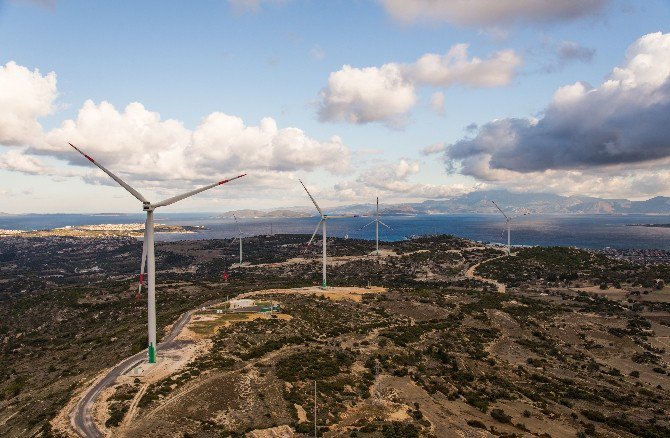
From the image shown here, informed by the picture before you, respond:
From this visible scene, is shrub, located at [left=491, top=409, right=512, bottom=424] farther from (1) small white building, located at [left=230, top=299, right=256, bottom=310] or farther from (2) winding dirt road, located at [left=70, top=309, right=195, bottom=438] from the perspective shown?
(1) small white building, located at [left=230, top=299, right=256, bottom=310]

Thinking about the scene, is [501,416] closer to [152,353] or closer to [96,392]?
[152,353]

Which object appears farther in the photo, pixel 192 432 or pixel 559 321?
pixel 559 321

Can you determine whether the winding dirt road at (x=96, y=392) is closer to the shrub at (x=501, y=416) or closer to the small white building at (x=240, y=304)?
the small white building at (x=240, y=304)

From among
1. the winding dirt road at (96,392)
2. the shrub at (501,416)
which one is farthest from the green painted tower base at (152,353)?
the shrub at (501,416)

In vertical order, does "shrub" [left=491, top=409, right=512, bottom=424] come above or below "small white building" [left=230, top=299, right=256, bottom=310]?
below

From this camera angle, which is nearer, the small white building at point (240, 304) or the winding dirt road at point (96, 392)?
the winding dirt road at point (96, 392)

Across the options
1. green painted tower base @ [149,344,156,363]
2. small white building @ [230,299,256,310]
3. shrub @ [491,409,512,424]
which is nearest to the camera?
shrub @ [491,409,512,424]

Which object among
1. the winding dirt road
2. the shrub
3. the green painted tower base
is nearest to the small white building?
the winding dirt road

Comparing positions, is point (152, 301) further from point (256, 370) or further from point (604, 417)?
point (604, 417)

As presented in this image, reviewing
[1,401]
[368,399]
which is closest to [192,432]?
[368,399]

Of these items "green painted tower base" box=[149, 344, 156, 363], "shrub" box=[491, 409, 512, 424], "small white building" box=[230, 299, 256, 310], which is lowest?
"shrub" box=[491, 409, 512, 424]

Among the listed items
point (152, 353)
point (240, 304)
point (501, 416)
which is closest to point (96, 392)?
point (152, 353)
